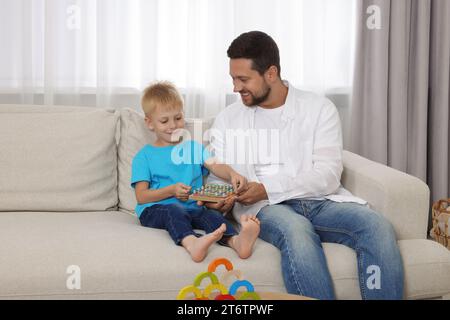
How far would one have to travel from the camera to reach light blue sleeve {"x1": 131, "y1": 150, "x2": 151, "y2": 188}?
2.35 m

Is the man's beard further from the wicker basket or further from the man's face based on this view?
the wicker basket

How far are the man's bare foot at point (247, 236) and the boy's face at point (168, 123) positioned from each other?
0.52 m

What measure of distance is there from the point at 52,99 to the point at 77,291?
4.48 feet

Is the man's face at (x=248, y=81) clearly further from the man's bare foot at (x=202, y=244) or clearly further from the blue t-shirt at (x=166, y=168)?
the man's bare foot at (x=202, y=244)

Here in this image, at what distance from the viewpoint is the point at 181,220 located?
85.0 inches

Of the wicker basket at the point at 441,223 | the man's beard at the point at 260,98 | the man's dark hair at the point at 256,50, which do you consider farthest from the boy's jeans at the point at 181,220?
the wicker basket at the point at 441,223

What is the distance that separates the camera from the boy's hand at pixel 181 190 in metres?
2.23

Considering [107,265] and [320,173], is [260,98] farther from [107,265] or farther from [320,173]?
[107,265]

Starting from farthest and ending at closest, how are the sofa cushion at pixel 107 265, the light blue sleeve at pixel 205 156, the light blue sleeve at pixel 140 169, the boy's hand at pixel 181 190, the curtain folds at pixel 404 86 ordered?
the curtain folds at pixel 404 86 < the light blue sleeve at pixel 205 156 < the light blue sleeve at pixel 140 169 < the boy's hand at pixel 181 190 < the sofa cushion at pixel 107 265

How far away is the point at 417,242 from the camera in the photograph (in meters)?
2.18

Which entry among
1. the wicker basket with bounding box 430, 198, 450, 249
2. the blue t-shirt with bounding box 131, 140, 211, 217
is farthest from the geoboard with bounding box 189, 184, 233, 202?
the wicker basket with bounding box 430, 198, 450, 249

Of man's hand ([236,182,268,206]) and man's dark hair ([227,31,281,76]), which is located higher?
man's dark hair ([227,31,281,76])

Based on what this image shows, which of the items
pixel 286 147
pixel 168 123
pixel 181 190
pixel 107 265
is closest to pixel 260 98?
pixel 286 147

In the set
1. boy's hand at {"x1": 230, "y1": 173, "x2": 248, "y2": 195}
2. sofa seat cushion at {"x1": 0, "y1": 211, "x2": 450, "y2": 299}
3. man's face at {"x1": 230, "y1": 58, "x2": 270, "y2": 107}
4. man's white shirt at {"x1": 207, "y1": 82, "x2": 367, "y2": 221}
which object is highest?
man's face at {"x1": 230, "y1": 58, "x2": 270, "y2": 107}
